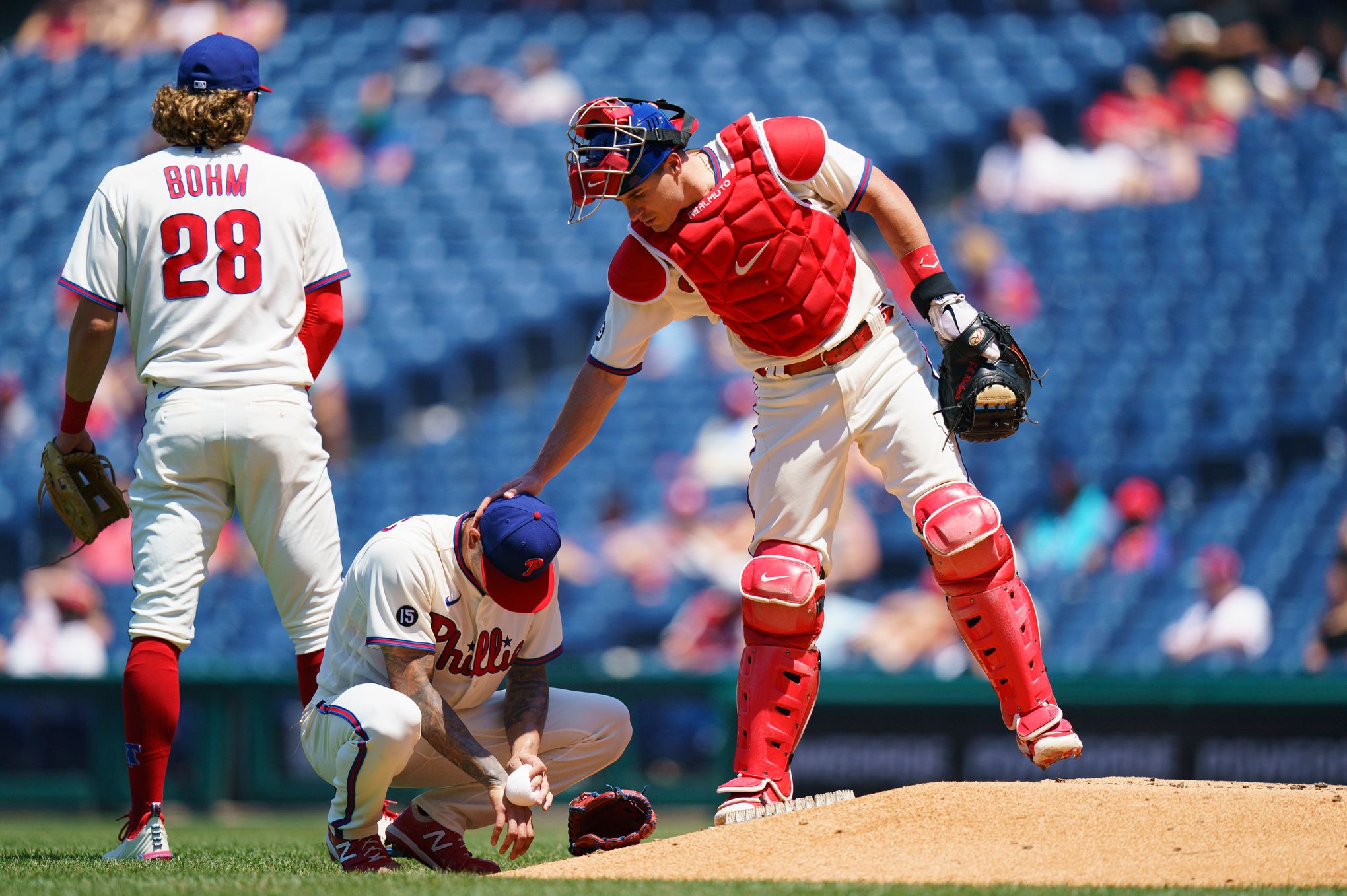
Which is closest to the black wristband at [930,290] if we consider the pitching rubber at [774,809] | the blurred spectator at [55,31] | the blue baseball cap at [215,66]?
the pitching rubber at [774,809]

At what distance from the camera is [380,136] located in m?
11.9

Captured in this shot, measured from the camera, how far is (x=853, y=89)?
12.1m

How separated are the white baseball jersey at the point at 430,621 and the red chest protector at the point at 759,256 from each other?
0.90 meters

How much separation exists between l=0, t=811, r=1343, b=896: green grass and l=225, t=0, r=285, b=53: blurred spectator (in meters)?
8.85

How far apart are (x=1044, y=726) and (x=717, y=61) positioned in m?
9.60

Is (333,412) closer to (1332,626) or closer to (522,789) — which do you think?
(1332,626)

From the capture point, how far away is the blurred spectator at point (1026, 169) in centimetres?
1119

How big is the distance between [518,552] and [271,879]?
925 mm

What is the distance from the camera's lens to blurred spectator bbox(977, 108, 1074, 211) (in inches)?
440

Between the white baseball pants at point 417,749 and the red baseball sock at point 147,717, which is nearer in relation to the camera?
the white baseball pants at point 417,749

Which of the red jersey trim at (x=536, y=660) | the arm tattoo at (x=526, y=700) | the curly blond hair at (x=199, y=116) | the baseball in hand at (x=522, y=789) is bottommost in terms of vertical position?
the baseball in hand at (x=522, y=789)

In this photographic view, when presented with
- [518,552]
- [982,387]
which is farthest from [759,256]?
[518,552]

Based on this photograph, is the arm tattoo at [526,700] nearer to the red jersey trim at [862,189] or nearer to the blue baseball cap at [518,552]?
the blue baseball cap at [518,552]

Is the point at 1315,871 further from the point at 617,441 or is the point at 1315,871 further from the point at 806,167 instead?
the point at 617,441
